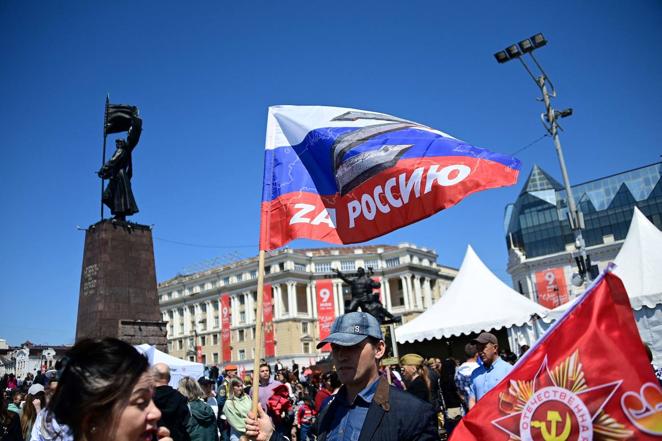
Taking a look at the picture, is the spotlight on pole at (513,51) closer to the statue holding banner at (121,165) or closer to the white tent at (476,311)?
the white tent at (476,311)

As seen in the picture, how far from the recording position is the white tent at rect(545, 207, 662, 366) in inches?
490

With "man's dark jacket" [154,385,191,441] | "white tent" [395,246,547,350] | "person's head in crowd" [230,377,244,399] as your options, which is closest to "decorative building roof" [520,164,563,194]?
"white tent" [395,246,547,350]

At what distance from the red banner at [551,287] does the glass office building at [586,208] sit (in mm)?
5800

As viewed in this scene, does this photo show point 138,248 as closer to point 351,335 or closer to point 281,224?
point 281,224

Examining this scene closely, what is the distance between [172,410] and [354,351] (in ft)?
7.68

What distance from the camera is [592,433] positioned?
8.11 ft

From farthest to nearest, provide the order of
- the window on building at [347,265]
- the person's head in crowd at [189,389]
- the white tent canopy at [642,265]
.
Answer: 1. the window on building at [347,265]
2. the white tent canopy at [642,265]
3. the person's head in crowd at [189,389]

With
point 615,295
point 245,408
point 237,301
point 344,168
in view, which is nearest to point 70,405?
point 615,295

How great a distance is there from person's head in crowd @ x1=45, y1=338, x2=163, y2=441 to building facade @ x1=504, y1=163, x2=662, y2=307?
66.7 metres

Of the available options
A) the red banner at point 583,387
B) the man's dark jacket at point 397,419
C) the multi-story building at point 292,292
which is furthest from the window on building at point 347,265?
the man's dark jacket at point 397,419

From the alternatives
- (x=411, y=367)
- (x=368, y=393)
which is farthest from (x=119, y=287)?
(x=368, y=393)

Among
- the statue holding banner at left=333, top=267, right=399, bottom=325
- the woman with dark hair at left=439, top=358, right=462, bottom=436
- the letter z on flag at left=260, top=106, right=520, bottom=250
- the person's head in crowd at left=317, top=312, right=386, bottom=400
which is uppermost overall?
A: the statue holding banner at left=333, top=267, right=399, bottom=325

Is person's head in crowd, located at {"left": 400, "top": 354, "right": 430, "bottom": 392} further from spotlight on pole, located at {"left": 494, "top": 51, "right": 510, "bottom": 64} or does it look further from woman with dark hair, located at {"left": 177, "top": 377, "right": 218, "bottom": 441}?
spotlight on pole, located at {"left": 494, "top": 51, "right": 510, "bottom": 64}

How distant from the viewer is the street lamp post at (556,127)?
14.6 meters
